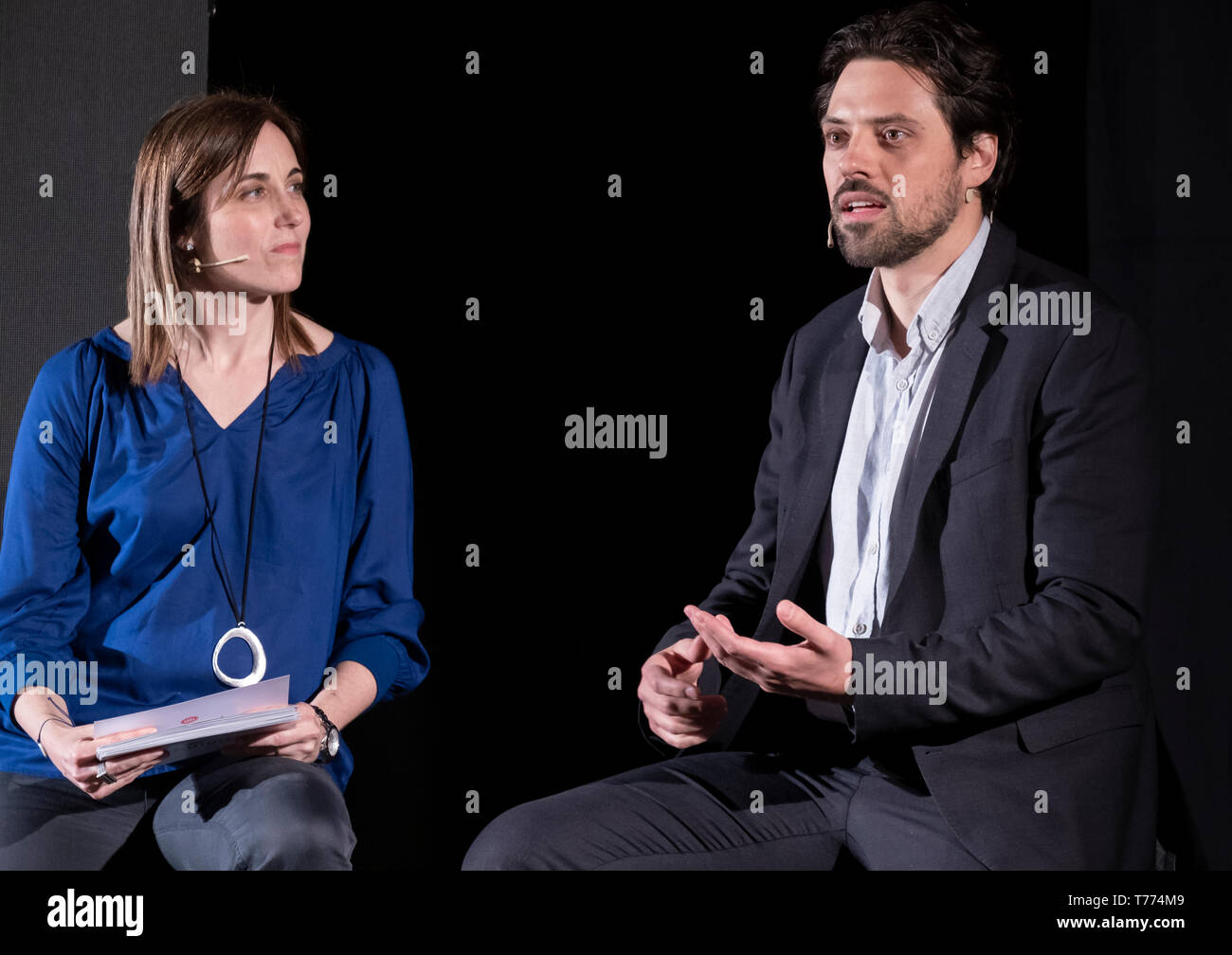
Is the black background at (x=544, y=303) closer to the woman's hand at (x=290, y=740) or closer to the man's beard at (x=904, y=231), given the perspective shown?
Answer: the man's beard at (x=904, y=231)

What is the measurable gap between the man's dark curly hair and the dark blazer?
30cm

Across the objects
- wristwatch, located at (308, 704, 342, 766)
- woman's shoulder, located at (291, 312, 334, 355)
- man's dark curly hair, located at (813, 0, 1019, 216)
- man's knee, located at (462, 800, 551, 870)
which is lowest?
man's knee, located at (462, 800, 551, 870)

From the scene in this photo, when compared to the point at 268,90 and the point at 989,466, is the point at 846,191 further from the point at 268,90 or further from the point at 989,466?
the point at 268,90

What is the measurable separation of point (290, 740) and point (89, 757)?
335 mm

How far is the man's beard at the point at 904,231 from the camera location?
2.40 metres

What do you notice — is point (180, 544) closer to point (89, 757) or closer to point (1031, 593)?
point (89, 757)

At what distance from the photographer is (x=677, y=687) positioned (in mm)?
2320

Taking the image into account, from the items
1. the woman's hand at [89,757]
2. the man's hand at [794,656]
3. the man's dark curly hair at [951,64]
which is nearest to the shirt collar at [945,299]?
the man's dark curly hair at [951,64]

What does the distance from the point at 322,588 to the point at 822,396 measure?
1.05 meters

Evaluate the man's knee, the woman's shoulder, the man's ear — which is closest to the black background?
the woman's shoulder

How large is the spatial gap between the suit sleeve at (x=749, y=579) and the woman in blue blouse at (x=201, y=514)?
1.78 feet

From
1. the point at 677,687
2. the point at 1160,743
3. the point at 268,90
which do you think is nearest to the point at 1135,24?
the point at 1160,743

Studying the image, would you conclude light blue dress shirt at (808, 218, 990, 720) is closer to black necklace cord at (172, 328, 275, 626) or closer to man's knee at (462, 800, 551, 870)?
man's knee at (462, 800, 551, 870)

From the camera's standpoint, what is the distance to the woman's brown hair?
247 centimetres
